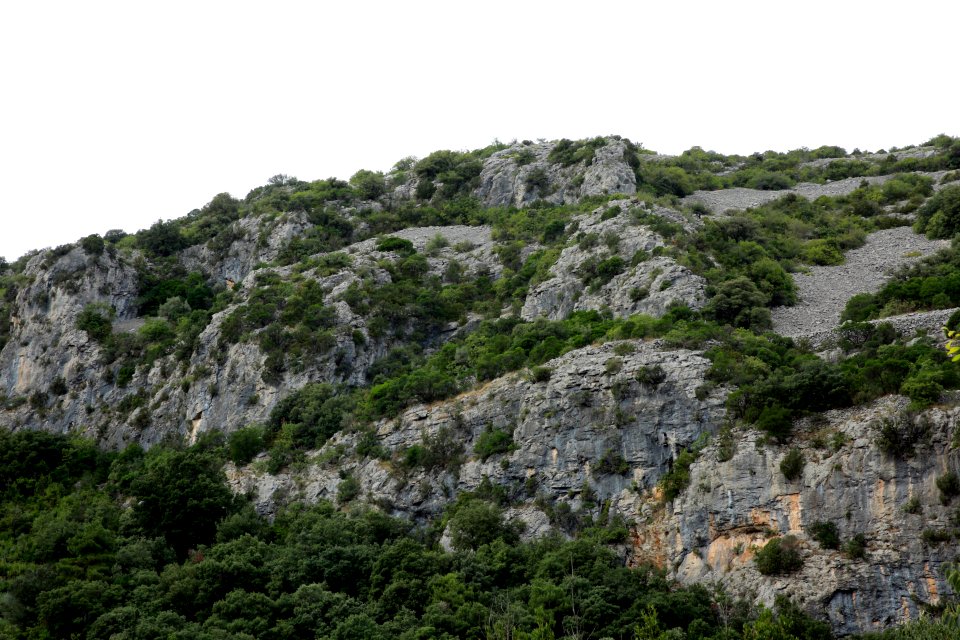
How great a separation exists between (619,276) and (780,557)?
2402 centimetres

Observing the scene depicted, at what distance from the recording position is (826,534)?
32250mm

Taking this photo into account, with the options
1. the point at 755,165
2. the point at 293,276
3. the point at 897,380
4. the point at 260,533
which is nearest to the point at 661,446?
the point at 897,380

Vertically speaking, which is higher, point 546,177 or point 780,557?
point 546,177

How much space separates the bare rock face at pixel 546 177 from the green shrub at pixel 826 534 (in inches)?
1549

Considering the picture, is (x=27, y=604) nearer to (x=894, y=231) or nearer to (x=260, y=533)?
(x=260, y=533)

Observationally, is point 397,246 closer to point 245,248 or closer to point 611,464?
point 245,248

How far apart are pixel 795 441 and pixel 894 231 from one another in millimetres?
33541

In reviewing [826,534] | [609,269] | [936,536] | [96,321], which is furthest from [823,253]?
[96,321]

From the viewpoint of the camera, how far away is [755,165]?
91.6 metres

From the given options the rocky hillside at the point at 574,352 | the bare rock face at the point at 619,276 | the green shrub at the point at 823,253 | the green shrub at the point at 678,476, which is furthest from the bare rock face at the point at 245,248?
the green shrub at the point at 678,476

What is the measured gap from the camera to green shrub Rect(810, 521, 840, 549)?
3203 centimetres

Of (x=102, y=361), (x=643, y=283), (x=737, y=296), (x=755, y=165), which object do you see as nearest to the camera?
(x=737, y=296)

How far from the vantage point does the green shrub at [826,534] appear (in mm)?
32031

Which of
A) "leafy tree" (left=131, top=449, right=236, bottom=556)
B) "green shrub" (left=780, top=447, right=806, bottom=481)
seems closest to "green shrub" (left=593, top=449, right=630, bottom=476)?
"green shrub" (left=780, top=447, right=806, bottom=481)
